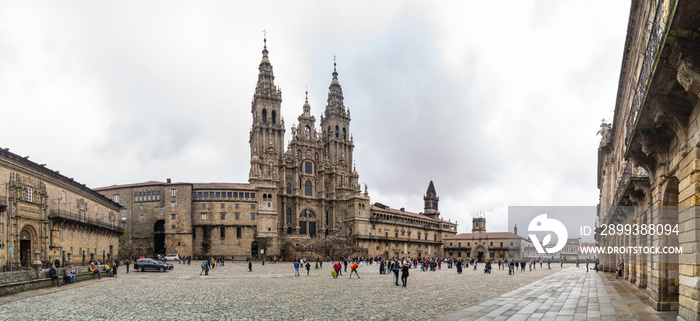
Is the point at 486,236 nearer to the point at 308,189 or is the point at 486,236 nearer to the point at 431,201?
the point at 431,201

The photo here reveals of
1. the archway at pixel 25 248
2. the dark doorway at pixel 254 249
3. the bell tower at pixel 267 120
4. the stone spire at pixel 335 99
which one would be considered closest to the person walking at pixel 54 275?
the archway at pixel 25 248

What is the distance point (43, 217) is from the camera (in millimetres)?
35969

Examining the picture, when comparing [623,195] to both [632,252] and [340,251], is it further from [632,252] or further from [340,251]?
[340,251]

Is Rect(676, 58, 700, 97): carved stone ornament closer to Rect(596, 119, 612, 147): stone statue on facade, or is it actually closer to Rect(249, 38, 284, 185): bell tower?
Rect(596, 119, 612, 147): stone statue on facade

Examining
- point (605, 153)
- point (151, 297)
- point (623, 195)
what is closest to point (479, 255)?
point (605, 153)

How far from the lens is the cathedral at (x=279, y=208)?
6581 cm

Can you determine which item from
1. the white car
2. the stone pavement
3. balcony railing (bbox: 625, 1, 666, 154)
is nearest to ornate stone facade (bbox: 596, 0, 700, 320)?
balcony railing (bbox: 625, 1, 666, 154)

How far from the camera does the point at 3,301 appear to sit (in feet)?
53.7

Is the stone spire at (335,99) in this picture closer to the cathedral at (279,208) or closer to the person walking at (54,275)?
the cathedral at (279,208)

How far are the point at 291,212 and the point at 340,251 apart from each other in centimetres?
1647

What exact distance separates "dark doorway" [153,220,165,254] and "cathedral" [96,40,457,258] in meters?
0.16

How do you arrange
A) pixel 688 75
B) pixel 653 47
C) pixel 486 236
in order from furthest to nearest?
pixel 486 236
pixel 653 47
pixel 688 75

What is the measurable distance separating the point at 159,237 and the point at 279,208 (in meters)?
20.5

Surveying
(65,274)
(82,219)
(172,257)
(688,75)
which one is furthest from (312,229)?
(688,75)
